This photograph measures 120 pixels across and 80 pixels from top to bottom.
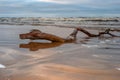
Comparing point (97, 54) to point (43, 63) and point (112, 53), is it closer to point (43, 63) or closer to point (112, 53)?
point (112, 53)

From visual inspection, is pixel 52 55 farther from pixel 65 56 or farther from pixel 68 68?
pixel 68 68

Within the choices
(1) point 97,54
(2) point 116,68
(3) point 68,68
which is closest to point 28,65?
(3) point 68,68

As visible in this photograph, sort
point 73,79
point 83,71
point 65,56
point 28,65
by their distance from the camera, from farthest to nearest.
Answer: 1. point 65,56
2. point 28,65
3. point 83,71
4. point 73,79

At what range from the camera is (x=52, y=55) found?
912 centimetres

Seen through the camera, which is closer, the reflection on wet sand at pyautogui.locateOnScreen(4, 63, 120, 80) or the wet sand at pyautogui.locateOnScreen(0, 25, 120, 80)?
the reflection on wet sand at pyautogui.locateOnScreen(4, 63, 120, 80)

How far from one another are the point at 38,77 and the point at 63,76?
49 cm

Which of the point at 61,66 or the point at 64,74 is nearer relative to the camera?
the point at 64,74

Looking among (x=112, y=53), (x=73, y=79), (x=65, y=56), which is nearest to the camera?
(x=73, y=79)

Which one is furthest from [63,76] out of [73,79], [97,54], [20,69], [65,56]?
[97,54]

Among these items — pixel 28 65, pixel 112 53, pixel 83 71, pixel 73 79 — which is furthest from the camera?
pixel 112 53

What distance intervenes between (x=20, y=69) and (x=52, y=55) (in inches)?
98.6

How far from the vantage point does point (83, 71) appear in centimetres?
661

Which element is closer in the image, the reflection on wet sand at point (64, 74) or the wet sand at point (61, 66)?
the reflection on wet sand at point (64, 74)

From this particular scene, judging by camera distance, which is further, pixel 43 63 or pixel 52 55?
pixel 52 55
